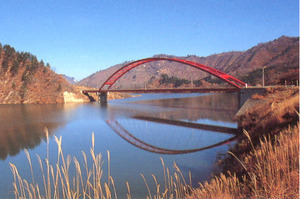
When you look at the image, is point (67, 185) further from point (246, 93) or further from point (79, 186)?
point (246, 93)

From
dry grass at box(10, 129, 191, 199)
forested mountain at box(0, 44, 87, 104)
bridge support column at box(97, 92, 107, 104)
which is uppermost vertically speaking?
forested mountain at box(0, 44, 87, 104)

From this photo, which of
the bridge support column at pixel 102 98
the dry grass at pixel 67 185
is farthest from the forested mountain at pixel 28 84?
the dry grass at pixel 67 185

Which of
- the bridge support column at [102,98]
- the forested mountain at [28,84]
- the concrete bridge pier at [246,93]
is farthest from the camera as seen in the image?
the bridge support column at [102,98]

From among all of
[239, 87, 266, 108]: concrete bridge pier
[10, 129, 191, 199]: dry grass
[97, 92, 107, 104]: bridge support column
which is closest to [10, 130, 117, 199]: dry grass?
[10, 129, 191, 199]: dry grass

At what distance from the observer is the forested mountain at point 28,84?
171 feet

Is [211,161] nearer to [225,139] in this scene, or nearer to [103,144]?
[225,139]

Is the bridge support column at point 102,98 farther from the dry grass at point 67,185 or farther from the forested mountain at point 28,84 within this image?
the dry grass at point 67,185

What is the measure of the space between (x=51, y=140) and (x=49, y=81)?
171 ft

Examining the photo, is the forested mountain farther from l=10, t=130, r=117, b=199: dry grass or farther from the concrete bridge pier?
l=10, t=130, r=117, b=199: dry grass

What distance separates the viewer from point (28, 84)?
5600 centimetres

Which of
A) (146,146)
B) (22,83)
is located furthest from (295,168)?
(22,83)

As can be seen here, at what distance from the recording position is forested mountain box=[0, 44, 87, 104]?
2054 inches

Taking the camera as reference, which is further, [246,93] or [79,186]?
[246,93]

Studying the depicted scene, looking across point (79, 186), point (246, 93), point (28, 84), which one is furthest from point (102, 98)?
point (79, 186)
